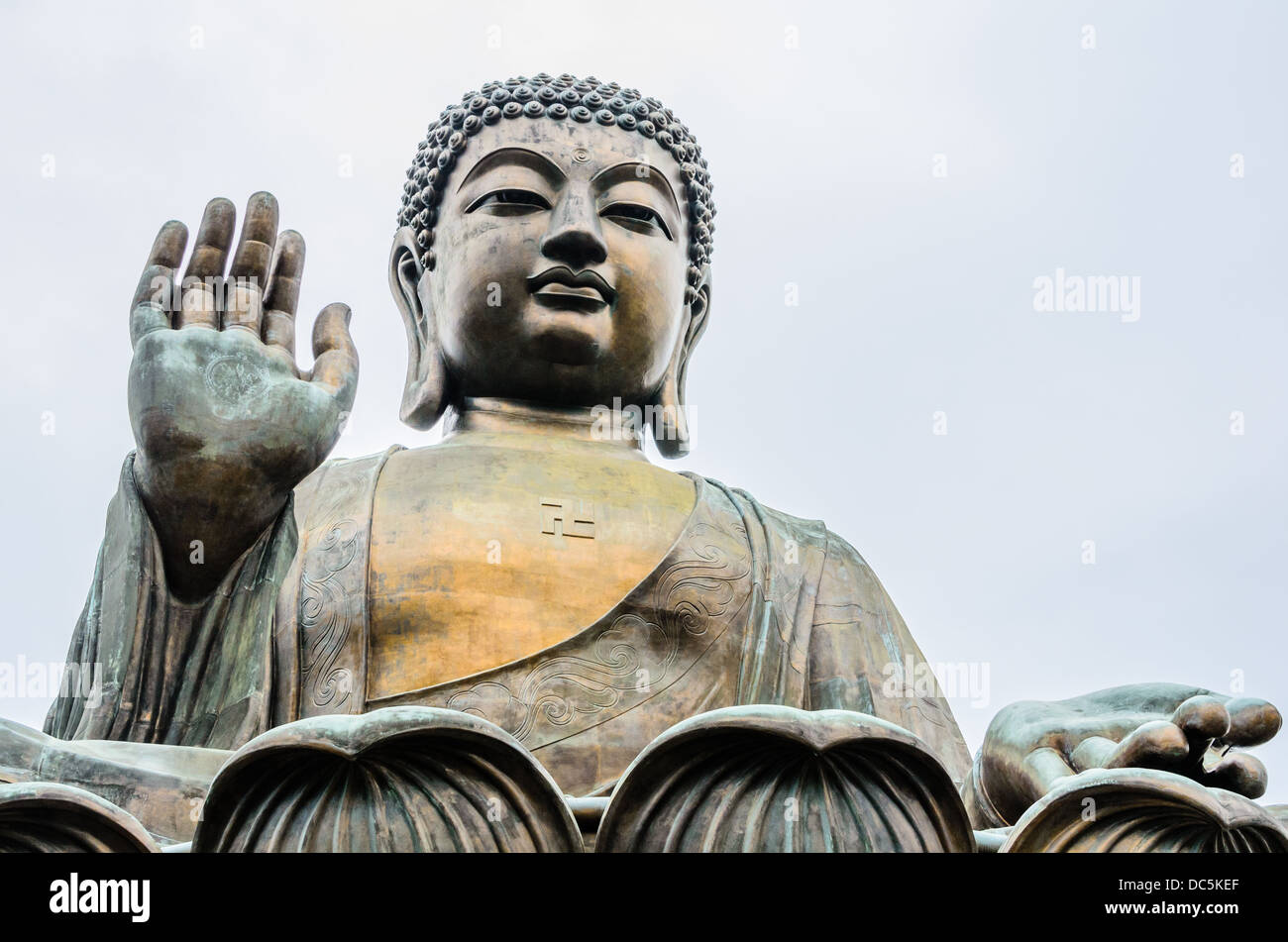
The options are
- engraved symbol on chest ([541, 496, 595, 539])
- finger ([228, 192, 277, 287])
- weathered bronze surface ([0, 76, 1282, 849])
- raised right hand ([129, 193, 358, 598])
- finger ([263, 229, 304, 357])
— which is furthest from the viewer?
engraved symbol on chest ([541, 496, 595, 539])

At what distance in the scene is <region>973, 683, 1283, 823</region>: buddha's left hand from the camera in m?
6.09

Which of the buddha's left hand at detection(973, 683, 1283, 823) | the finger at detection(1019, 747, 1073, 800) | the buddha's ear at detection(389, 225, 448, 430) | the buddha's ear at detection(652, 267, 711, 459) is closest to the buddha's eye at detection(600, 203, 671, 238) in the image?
the buddha's ear at detection(652, 267, 711, 459)

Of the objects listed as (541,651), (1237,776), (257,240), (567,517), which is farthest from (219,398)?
(1237,776)

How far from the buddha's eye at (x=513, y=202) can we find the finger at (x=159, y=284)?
153cm

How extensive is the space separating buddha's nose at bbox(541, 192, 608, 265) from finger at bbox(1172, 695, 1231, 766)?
333 cm

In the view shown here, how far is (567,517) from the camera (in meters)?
8.12

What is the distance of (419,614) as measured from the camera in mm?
7797

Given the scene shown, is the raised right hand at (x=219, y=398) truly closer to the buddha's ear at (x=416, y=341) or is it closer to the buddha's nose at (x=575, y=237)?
the buddha's nose at (x=575, y=237)

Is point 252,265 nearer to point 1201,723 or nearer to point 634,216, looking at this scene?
point 634,216

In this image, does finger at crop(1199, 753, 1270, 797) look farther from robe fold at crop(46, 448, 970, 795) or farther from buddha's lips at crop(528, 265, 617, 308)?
buddha's lips at crop(528, 265, 617, 308)

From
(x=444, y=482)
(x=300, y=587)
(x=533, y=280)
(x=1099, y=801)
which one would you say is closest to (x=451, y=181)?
(x=533, y=280)
